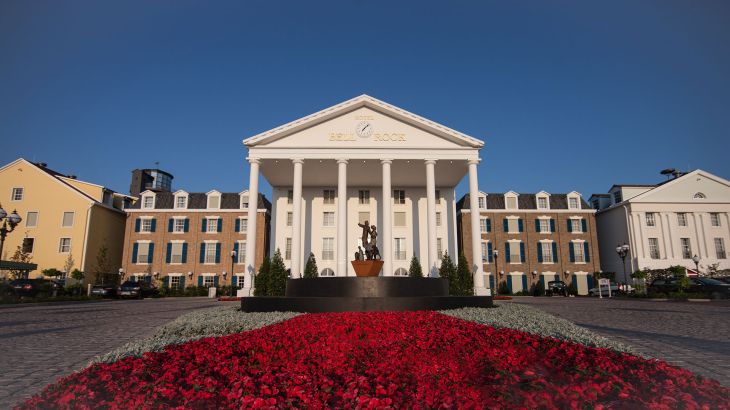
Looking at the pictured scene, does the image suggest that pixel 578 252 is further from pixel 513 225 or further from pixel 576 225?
pixel 513 225

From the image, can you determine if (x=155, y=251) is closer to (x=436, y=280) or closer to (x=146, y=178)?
(x=146, y=178)

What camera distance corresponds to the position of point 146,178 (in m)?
63.7

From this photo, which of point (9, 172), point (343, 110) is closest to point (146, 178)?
point (9, 172)

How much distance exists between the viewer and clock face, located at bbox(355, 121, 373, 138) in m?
36.6

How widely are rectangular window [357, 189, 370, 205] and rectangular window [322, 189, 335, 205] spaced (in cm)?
257

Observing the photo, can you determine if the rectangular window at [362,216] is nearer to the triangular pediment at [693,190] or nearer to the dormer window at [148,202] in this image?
the dormer window at [148,202]

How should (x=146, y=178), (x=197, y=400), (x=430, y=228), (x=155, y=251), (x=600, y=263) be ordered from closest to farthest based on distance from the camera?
(x=197, y=400), (x=430, y=228), (x=155, y=251), (x=600, y=263), (x=146, y=178)

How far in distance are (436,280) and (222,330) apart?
9.78 meters

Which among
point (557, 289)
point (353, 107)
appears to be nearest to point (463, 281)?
point (353, 107)

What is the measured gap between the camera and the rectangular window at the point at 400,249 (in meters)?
42.2

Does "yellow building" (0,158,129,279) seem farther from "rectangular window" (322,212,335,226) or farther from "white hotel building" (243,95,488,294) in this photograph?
"rectangular window" (322,212,335,226)

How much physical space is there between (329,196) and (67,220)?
28.1 meters

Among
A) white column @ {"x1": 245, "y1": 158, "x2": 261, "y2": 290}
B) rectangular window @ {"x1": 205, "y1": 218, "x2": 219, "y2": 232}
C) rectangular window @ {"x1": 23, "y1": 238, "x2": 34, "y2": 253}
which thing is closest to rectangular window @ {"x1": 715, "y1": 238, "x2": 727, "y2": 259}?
white column @ {"x1": 245, "y1": 158, "x2": 261, "y2": 290}

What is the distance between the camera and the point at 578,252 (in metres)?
51.8
